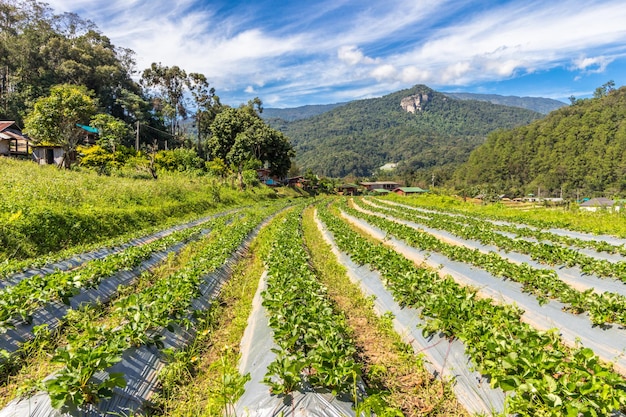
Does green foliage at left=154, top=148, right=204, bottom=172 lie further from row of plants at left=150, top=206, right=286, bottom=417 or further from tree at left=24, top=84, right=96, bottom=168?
row of plants at left=150, top=206, right=286, bottom=417

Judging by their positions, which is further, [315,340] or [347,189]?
[347,189]

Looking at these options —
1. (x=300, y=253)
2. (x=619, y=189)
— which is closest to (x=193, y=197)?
(x=300, y=253)

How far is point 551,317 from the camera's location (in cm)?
560

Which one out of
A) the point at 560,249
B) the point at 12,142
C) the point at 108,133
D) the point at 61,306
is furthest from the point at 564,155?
the point at 12,142

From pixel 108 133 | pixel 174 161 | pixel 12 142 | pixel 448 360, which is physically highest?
pixel 108 133

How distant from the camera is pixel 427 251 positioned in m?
10.9

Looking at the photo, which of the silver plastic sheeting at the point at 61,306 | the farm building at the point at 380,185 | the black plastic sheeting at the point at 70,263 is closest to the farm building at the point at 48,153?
the black plastic sheeting at the point at 70,263

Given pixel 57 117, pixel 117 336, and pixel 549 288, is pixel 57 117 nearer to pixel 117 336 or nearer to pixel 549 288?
pixel 117 336

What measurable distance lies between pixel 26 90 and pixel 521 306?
179ft

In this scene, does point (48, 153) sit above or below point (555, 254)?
above

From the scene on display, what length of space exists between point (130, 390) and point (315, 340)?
2131 mm

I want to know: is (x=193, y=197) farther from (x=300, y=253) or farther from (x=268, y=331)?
(x=268, y=331)

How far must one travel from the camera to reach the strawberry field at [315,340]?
317 centimetres

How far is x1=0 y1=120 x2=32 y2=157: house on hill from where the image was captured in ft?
102
